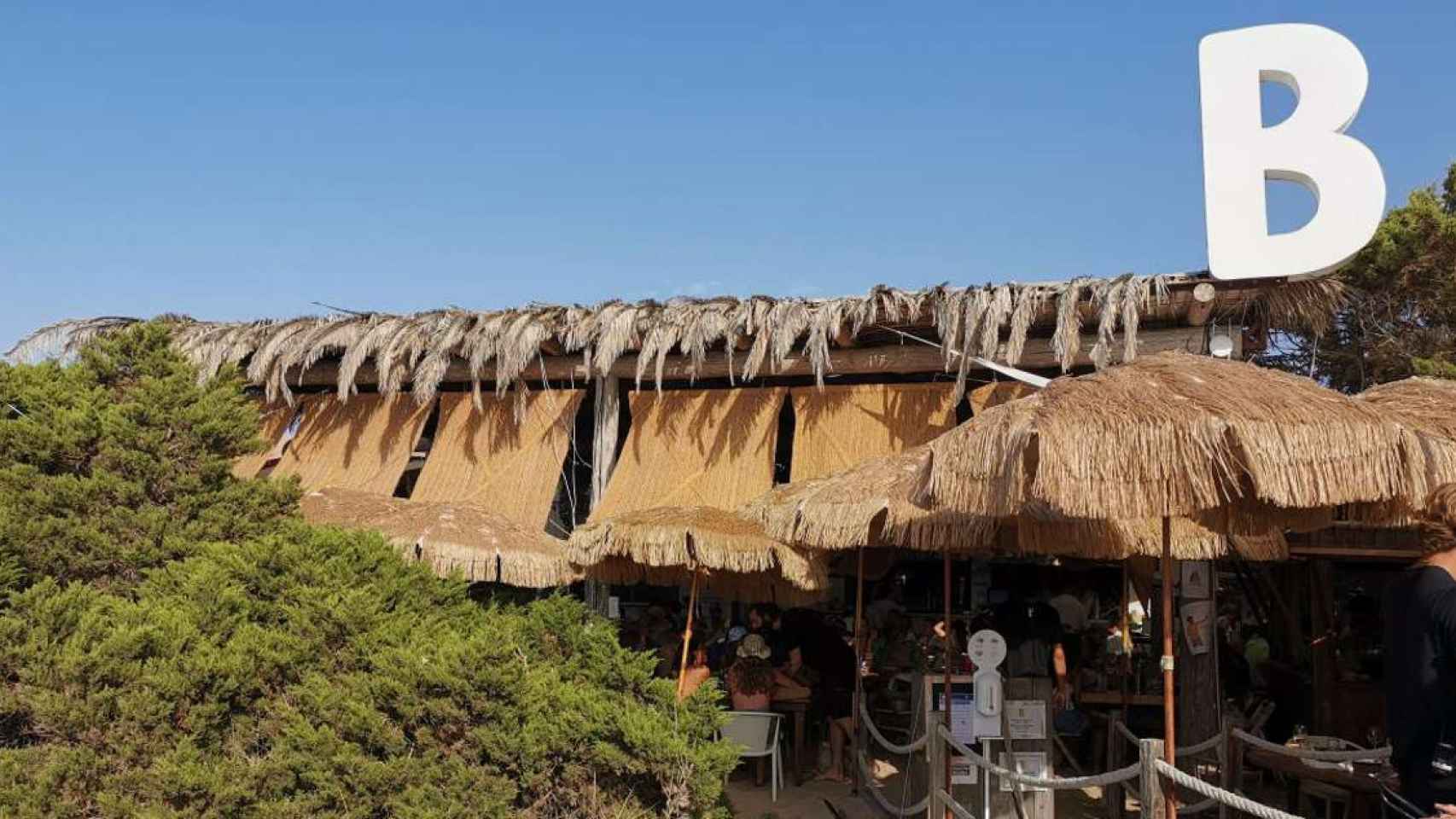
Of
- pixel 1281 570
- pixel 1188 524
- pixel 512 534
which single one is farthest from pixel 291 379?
pixel 1281 570

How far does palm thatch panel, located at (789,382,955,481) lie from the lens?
9.30 meters

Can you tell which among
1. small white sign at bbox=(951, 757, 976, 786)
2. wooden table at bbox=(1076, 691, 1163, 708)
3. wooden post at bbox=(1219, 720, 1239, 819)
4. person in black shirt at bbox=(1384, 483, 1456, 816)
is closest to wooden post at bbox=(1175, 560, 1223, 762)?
wooden table at bbox=(1076, 691, 1163, 708)

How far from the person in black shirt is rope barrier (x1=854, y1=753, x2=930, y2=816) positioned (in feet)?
8.88

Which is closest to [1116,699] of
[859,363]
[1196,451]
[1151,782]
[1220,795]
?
[859,363]

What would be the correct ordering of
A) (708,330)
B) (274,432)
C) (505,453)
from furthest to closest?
(274,432) → (505,453) → (708,330)

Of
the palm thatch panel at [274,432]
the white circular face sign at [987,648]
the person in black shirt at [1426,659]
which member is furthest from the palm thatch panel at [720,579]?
the person in black shirt at [1426,659]

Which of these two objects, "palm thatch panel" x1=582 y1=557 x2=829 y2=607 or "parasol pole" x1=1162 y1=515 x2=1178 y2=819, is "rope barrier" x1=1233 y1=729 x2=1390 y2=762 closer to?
"parasol pole" x1=1162 y1=515 x2=1178 y2=819

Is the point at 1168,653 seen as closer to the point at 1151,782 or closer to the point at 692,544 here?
the point at 1151,782

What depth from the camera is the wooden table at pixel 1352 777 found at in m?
5.32

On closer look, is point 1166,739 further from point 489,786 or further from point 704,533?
point 704,533

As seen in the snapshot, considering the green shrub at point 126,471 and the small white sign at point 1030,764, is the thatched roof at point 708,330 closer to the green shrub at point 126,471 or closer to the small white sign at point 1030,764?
the green shrub at point 126,471

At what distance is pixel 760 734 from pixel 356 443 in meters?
5.62

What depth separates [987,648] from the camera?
582 cm

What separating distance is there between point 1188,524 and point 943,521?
5.99 ft
